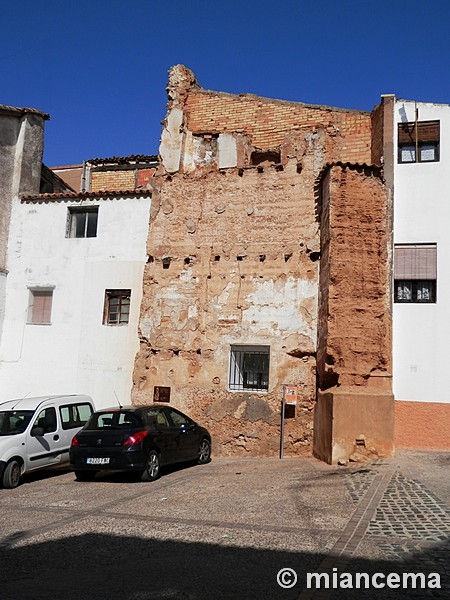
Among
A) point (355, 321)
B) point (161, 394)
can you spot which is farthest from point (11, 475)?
point (355, 321)

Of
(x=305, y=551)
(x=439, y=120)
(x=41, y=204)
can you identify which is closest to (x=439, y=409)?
(x=439, y=120)

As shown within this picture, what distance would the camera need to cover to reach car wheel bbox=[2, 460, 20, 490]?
1162 cm

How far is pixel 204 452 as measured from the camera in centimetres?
1434

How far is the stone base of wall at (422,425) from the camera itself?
1412cm

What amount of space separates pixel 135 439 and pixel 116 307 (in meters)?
6.96

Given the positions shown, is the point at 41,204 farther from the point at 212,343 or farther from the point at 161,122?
the point at 212,343

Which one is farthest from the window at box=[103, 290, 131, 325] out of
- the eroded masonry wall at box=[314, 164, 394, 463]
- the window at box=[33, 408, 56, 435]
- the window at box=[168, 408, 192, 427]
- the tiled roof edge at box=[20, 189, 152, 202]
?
the eroded masonry wall at box=[314, 164, 394, 463]

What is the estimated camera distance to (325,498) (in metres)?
9.37

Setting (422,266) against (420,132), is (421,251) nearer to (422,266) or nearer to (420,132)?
(422,266)

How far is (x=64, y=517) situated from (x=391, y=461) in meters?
7.04

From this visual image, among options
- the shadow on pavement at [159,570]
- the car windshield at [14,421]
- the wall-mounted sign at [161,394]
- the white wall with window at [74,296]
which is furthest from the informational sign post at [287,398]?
the shadow on pavement at [159,570]

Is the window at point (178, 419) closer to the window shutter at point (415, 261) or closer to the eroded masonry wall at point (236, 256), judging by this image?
the eroded masonry wall at point (236, 256)

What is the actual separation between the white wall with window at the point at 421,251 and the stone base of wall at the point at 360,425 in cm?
147

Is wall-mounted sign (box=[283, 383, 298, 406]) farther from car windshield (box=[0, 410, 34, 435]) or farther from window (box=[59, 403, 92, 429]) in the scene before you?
car windshield (box=[0, 410, 34, 435])
